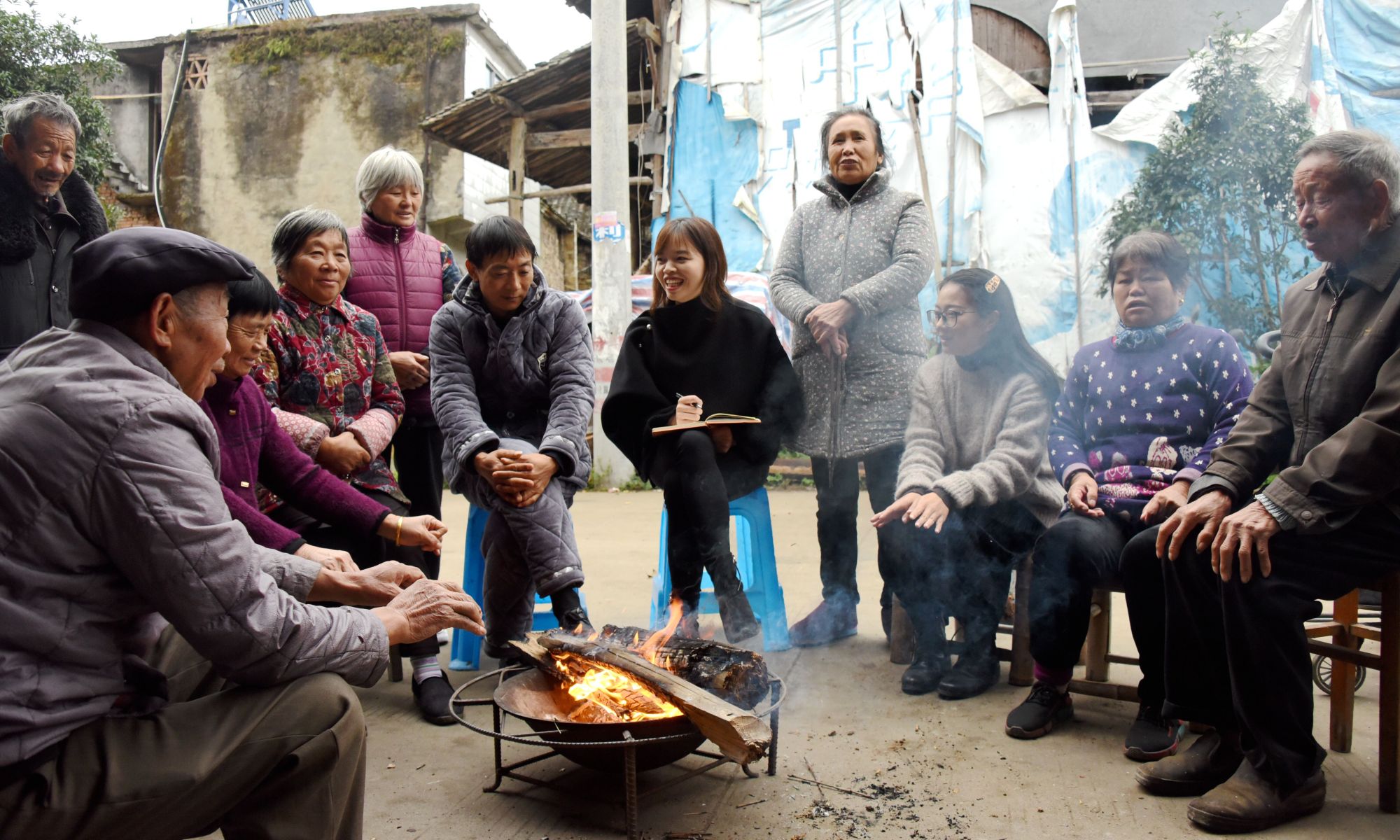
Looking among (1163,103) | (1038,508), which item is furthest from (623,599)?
(1163,103)

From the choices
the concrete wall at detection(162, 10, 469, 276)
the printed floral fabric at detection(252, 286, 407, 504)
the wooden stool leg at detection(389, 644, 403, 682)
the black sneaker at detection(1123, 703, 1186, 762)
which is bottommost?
the wooden stool leg at detection(389, 644, 403, 682)

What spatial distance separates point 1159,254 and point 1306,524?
1.20 m

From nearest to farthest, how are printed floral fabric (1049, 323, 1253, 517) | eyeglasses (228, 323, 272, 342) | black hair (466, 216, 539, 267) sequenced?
eyeglasses (228, 323, 272, 342) < printed floral fabric (1049, 323, 1253, 517) < black hair (466, 216, 539, 267)

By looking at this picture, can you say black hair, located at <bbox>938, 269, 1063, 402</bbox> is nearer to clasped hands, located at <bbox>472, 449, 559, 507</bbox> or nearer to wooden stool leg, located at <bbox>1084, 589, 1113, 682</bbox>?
wooden stool leg, located at <bbox>1084, 589, 1113, 682</bbox>

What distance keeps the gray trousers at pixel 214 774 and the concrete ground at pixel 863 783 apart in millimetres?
717

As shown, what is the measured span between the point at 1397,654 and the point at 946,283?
6.16 feet

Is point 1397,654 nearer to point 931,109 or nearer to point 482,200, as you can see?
point 931,109

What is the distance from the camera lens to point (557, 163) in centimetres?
1250

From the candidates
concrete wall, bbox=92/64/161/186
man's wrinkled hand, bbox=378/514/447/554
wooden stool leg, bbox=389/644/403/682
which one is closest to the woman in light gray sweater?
man's wrinkled hand, bbox=378/514/447/554

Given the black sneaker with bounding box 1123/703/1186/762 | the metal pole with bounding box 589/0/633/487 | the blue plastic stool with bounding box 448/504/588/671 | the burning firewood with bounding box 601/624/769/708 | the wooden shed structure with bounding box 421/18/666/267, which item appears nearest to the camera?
the burning firewood with bounding box 601/624/769/708

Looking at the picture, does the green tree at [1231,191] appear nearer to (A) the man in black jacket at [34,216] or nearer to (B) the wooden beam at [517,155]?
(B) the wooden beam at [517,155]

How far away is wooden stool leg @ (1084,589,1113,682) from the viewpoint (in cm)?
326

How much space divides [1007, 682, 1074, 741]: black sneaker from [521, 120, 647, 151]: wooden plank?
8.89 meters

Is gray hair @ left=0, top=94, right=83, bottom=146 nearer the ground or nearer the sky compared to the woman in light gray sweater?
nearer the sky
